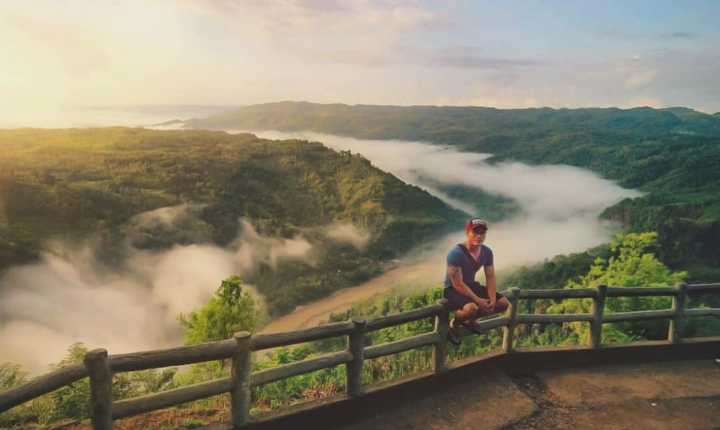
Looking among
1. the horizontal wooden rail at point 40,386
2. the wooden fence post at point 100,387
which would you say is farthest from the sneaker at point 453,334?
the horizontal wooden rail at point 40,386

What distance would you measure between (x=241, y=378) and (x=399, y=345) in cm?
204

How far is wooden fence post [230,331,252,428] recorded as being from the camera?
5.02 meters

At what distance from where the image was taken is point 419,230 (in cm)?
13875

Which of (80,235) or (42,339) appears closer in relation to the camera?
(42,339)

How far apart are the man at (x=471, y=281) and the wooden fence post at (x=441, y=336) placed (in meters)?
0.12

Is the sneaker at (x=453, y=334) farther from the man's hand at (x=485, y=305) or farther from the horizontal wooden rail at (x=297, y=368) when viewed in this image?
the horizontal wooden rail at (x=297, y=368)

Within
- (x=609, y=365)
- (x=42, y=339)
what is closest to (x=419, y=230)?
(x=42, y=339)

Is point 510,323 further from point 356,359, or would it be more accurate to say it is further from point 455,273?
point 356,359

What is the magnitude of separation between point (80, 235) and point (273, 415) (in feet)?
379

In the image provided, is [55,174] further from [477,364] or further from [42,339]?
[477,364]

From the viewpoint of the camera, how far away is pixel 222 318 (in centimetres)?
2705

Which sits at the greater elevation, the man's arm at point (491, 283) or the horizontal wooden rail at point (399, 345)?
the man's arm at point (491, 283)

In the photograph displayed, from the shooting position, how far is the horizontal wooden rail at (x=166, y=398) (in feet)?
15.1

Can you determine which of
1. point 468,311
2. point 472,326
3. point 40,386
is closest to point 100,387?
point 40,386
